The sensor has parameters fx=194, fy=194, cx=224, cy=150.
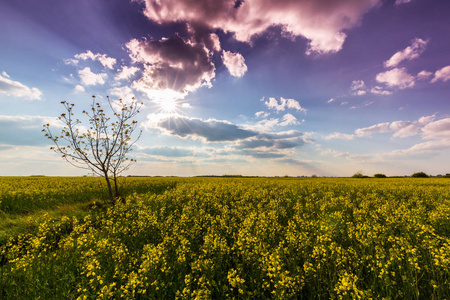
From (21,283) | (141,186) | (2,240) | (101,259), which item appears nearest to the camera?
(21,283)

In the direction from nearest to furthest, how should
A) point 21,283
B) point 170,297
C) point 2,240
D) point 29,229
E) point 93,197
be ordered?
point 170,297 → point 21,283 → point 2,240 → point 29,229 → point 93,197

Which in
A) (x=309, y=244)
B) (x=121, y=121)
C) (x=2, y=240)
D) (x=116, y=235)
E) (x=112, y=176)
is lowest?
(x=2, y=240)

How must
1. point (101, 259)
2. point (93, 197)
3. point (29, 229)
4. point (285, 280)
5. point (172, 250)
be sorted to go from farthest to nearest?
point (93, 197)
point (29, 229)
point (172, 250)
point (101, 259)
point (285, 280)

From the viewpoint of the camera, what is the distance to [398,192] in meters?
16.0

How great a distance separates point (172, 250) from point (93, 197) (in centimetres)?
1541

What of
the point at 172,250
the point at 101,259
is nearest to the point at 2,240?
the point at 101,259

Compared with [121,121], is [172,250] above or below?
below

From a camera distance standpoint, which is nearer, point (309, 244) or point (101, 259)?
point (309, 244)

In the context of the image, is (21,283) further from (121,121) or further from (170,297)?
(121,121)

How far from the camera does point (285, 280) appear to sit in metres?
3.15

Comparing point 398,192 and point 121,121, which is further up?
point 121,121

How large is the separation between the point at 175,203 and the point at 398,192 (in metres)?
17.8

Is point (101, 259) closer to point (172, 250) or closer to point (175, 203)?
point (172, 250)

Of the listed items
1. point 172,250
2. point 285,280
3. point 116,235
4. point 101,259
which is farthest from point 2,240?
point 285,280
